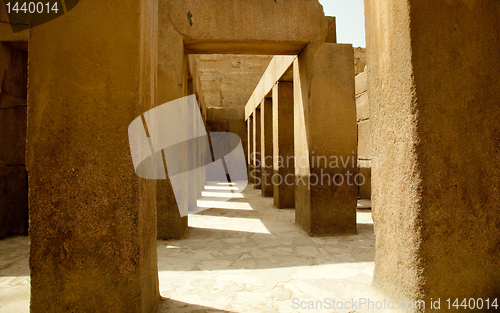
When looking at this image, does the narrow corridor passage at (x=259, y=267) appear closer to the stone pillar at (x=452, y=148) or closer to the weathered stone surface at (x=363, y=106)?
the stone pillar at (x=452, y=148)

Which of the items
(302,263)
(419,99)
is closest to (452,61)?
(419,99)

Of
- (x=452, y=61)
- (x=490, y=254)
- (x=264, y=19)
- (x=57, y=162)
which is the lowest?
(x=490, y=254)

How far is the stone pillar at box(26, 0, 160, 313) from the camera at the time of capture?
1892 millimetres

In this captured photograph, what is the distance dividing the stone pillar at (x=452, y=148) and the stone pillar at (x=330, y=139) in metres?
2.55

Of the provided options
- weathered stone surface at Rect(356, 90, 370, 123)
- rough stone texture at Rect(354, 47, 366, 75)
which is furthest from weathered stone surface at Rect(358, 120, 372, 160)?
rough stone texture at Rect(354, 47, 366, 75)

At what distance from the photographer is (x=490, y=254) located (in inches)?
79.8

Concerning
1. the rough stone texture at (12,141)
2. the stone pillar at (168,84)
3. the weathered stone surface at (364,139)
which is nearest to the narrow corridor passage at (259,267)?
the stone pillar at (168,84)

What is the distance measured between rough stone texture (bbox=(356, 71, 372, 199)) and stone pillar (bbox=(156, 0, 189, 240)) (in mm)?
5359

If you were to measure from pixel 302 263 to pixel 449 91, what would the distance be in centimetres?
220

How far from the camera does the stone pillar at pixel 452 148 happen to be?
2.00 m

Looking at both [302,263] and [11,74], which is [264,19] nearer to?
[302,263]

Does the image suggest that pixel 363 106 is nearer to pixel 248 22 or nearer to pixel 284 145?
pixel 284 145

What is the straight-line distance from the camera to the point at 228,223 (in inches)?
218

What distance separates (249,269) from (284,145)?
420 cm
